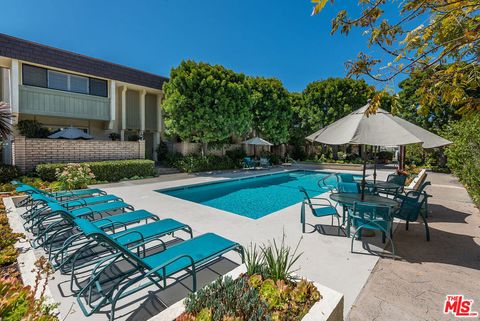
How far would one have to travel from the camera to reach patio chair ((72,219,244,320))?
257 cm

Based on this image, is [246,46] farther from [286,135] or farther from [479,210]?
[479,210]

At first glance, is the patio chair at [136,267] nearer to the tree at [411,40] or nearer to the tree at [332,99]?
the tree at [411,40]

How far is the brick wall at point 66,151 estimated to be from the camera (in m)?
10.6

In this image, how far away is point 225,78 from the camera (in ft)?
53.9

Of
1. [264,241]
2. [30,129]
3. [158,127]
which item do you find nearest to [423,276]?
[264,241]

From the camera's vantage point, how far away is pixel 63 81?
14.3 meters

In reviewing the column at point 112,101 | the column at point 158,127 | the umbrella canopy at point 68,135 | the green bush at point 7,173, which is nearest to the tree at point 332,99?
the column at point 158,127

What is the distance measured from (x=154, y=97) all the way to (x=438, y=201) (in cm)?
1994

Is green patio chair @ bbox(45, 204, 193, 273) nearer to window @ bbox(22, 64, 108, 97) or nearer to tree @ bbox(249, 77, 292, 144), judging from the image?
window @ bbox(22, 64, 108, 97)

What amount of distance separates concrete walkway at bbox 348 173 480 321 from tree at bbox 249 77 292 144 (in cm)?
1710

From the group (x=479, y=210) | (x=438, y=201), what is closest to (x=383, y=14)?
(x=479, y=210)
